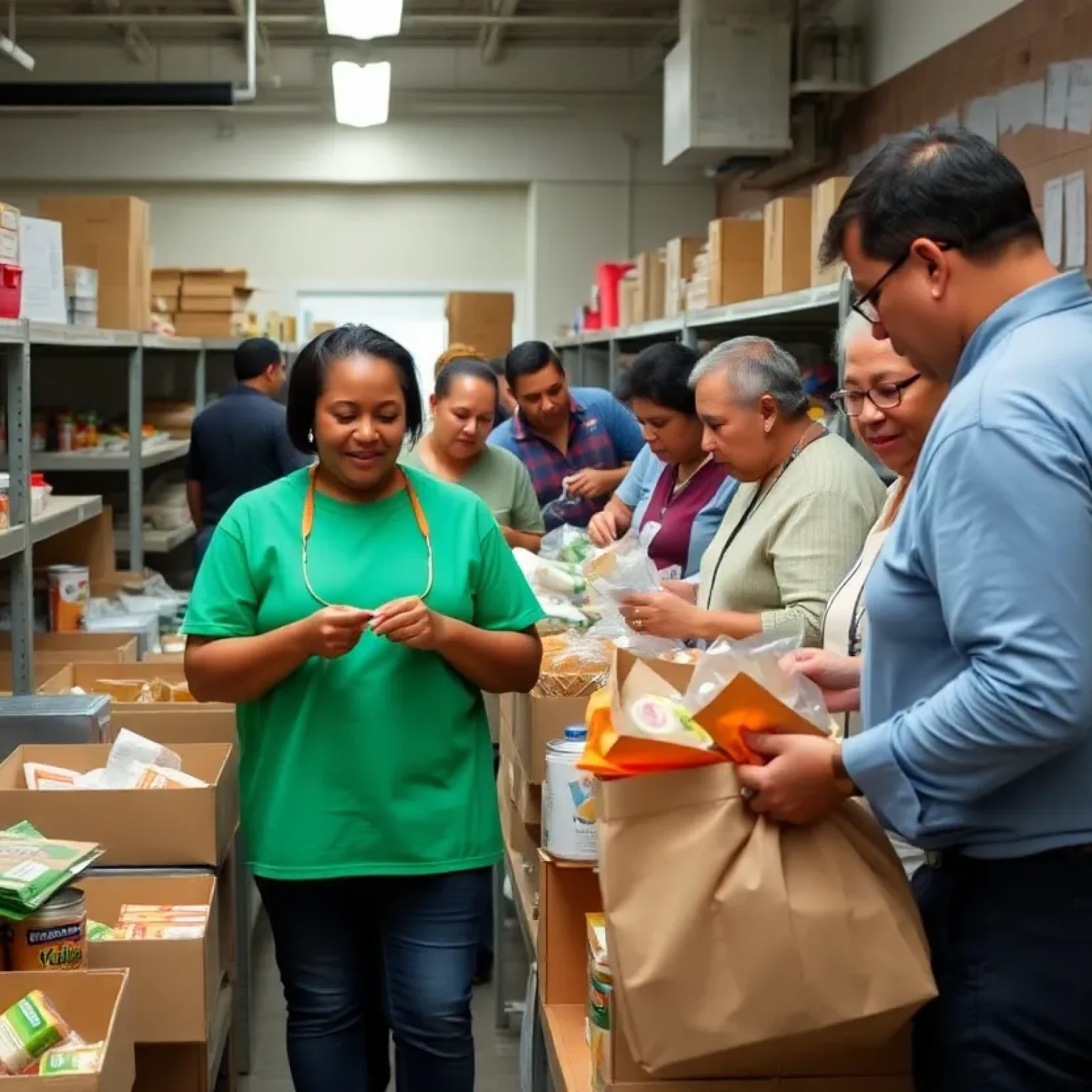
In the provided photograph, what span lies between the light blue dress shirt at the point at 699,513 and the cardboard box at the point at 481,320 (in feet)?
17.1

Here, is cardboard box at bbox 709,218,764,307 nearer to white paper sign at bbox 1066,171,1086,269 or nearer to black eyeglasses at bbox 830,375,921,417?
white paper sign at bbox 1066,171,1086,269

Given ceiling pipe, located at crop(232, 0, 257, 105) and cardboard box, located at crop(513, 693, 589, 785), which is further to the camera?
ceiling pipe, located at crop(232, 0, 257, 105)

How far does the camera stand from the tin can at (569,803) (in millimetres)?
2209

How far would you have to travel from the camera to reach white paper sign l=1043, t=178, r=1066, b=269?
4875mm

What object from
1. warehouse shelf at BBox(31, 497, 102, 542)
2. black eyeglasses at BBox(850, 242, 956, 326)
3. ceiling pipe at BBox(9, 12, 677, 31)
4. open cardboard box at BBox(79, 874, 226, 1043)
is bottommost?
open cardboard box at BBox(79, 874, 226, 1043)

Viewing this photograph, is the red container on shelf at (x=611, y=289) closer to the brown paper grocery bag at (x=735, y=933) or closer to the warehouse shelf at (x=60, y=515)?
the warehouse shelf at (x=60, y=515)

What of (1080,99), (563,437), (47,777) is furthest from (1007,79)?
(47,777)

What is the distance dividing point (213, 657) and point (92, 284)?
12.5ft

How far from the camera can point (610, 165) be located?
11070 millimetres

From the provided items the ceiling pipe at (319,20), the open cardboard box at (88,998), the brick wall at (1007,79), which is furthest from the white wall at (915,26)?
the open cardboard box at (88,998)

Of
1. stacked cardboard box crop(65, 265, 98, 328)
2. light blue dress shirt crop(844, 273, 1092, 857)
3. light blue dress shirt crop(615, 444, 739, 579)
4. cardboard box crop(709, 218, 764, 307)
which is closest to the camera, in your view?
light blue dress shirt crop(844, 273, 1092, 857)

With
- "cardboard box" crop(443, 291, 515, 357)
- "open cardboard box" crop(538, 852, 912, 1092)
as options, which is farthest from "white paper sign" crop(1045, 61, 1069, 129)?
"cardboard box" crop(443, 291, 515, 357)

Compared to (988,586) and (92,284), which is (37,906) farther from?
(92,284)

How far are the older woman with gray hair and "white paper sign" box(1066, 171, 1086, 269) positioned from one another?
2.35 m
